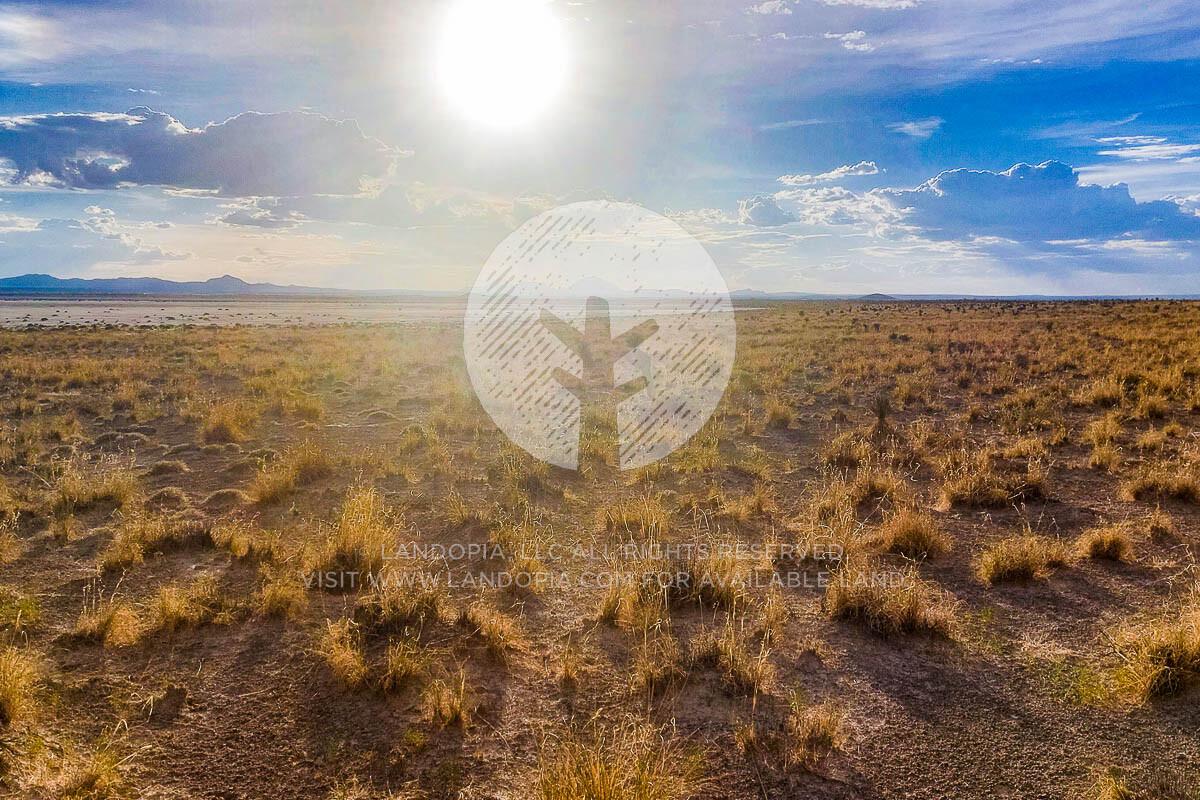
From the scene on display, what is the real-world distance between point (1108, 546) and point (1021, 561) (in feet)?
3.91

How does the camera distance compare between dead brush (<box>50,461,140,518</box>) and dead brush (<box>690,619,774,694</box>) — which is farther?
dead brush (<box>50,461,140,518</box>)

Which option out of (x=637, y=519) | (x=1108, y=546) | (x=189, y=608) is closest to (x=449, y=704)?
(x=189, y=608)

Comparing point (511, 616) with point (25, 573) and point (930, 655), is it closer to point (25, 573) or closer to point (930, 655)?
point (930, 655)

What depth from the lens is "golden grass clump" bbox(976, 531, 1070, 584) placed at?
20.5 ft

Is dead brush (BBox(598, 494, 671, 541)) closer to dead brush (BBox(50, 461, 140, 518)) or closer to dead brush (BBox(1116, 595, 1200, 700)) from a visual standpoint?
dead brush (BBox(1116, 595, 1200, 700))

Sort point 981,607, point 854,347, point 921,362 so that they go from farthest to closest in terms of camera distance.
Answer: point 854,347 → point 921,362 → point 981,607

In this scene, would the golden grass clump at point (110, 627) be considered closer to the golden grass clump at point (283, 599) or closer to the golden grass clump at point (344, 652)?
the golden grass clump at point (283, 599)

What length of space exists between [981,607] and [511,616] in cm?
434

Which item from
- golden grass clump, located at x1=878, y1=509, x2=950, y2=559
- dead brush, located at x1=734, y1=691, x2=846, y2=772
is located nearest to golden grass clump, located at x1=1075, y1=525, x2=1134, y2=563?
golden grass clump, located at x1=878, y1=509, x2=950, y2=559

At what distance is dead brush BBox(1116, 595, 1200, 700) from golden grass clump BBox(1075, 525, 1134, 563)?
6.05ft

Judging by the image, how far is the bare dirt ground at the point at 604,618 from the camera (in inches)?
153

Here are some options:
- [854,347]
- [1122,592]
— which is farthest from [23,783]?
[854,347]

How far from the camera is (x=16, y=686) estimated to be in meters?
4.15

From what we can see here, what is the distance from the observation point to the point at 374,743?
4086 mm
